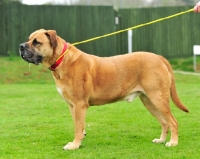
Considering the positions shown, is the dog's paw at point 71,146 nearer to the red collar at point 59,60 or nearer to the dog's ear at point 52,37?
the red collar at point 59,60

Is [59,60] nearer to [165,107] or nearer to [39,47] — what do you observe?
[39,47]

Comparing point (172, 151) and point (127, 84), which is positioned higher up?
point (127, 84)

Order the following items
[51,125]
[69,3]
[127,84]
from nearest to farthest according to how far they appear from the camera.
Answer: [127,84]
[51,125]
[69,3]

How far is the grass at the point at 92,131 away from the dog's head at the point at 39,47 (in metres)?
1.44

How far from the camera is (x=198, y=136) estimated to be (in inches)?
339

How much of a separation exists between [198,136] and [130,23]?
58.6ft

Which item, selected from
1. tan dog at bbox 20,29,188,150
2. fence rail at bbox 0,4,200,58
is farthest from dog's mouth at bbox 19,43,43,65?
fence rail at bbox 0,4,200,58

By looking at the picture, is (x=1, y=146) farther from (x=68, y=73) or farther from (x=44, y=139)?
(x=68, y=73)

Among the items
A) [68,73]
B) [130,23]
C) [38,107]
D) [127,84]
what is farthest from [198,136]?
[130,23]

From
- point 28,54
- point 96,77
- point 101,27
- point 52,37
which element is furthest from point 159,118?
point 101,27

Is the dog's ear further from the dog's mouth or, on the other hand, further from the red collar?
the dog's mouth

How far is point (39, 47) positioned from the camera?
7.72 meters

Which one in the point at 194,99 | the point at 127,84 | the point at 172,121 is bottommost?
the point at 194,99

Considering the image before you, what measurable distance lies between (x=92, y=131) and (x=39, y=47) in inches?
89.2
